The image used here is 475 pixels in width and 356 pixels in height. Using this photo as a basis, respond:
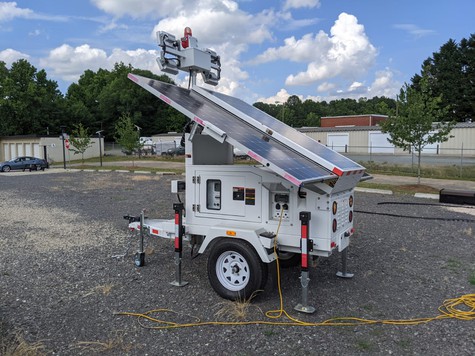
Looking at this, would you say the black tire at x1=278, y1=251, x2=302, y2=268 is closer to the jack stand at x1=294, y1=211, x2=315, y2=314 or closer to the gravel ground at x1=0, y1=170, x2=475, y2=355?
the gravel ground at x1=0, y1=170, x2=475, y2=355

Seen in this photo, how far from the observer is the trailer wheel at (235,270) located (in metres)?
4.86

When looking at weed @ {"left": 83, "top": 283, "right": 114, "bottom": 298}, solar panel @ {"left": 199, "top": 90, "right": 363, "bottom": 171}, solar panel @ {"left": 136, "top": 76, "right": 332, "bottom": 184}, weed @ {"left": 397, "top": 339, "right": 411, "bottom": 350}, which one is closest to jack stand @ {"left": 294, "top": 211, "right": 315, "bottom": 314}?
solar panel @ {"left": 136, "top": 76, "right": 332, "bottom": 184}

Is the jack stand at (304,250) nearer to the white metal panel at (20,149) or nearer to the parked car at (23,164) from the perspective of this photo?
the parked car at (23,164)

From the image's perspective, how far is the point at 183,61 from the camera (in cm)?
632

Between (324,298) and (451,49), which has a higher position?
(451,49)

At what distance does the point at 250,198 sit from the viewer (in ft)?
17.0

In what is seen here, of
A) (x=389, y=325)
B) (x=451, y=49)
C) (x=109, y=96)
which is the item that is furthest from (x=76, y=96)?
(x=389, y=325)

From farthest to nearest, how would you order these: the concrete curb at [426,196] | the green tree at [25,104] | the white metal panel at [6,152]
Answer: the green tree at [25,104]
the white metal panel at [6,152]
the concrete curb at [426,196]

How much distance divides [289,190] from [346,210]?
106 cm

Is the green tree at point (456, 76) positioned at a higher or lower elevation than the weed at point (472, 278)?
higher

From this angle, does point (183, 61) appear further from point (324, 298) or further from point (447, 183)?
point (447, 183)

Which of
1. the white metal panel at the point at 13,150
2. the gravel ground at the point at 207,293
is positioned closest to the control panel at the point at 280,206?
the gravel ground at the point at 207,293

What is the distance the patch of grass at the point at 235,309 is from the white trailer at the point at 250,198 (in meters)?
0.08

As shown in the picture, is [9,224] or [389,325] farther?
[9,224]
